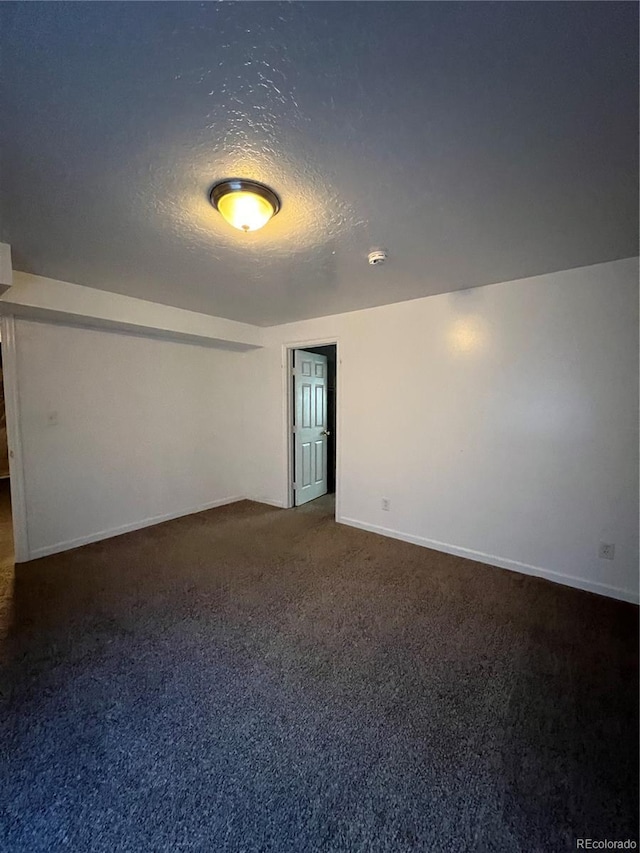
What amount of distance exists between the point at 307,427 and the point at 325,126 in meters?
3.70

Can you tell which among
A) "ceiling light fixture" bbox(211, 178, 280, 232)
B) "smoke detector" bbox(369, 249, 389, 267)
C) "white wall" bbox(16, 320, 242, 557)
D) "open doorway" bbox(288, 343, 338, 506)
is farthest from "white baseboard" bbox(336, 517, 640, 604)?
"ceiling light fixture" bbox(211, 178, 280, 232)

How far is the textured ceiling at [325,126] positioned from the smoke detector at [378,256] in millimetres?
53

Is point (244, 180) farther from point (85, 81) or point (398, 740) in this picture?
point (398, 740)

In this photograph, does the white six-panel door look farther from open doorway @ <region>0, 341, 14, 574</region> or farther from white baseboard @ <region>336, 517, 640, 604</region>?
open doorway @ <region>0, 341, 14, 574</region>

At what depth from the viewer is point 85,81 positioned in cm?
110

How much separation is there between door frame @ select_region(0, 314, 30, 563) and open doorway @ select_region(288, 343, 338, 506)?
2714 millimetres

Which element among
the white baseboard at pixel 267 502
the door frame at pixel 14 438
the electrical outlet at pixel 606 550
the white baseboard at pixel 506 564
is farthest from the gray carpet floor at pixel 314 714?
the white baseboard at pixel 267 502

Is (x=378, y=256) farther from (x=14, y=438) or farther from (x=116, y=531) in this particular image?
(x=116, y=531)

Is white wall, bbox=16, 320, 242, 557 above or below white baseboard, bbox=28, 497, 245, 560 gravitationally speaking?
above

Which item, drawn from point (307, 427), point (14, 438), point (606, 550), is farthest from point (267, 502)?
point (606, 550)

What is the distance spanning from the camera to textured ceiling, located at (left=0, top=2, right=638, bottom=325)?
951 millimetres

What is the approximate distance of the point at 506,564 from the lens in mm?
2977

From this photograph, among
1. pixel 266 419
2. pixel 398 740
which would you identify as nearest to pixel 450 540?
pixel 398 740

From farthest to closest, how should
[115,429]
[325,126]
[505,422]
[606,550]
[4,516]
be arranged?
[4,516] < [115,429] < [505,422] < [606,550] < [325,126]
